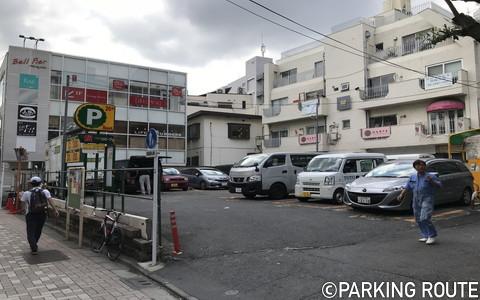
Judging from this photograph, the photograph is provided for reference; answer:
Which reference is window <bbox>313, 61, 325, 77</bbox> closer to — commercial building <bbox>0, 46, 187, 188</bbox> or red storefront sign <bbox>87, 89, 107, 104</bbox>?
commercial building <bbox>0, 46, 187, 188</bbox>

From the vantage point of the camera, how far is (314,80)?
37.4m

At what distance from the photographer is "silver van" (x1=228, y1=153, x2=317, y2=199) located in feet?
53.2

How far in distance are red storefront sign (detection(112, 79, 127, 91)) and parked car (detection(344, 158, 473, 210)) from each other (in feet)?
94.4

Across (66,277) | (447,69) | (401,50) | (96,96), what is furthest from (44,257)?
(401,50)

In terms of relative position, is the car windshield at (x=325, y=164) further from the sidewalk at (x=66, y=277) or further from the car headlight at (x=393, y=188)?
the sidewalk at (x=66, y=277)

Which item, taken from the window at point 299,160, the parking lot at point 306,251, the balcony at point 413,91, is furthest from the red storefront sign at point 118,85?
the parking lot at point 306,251

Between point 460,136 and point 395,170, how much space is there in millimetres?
6317

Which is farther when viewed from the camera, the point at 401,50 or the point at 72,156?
the point at 401,50

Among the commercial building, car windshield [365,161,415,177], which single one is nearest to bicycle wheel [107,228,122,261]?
car windshield [365,161,415,177]

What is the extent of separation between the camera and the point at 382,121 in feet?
105

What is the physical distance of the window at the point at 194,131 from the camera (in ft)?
139

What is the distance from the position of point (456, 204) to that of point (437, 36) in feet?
32.5

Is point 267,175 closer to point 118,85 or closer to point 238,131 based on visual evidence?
point 118,85

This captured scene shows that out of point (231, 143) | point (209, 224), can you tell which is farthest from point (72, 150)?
point (231, 143)
